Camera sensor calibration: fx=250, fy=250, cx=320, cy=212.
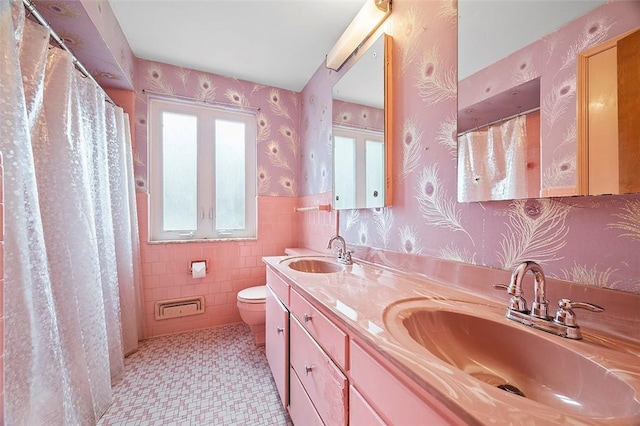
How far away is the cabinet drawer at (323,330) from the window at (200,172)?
1574mm

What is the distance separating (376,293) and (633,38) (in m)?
0.94

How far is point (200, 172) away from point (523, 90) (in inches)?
91.6

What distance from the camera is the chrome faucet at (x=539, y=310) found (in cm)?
58

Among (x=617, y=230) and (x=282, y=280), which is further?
(x=282, y=280)

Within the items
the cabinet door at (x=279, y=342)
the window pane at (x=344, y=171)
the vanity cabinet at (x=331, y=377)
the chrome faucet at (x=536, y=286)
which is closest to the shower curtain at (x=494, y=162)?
the chrome faucet at (x=536, y=286)

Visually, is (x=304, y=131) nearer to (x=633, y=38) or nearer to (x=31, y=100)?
(x=31, y=100)

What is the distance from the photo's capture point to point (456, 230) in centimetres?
99

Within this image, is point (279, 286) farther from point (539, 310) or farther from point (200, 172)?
point (200, 172)

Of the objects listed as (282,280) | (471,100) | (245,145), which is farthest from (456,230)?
(245,145)

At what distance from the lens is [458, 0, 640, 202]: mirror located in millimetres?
678

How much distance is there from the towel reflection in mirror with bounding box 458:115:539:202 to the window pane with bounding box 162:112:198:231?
2180 millimetres

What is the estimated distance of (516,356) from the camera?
2.09 ft

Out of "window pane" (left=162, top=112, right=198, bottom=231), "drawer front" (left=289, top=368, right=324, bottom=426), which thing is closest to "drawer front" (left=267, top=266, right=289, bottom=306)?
"drawer front" (left=289, top=368, right=324, bottom=426)

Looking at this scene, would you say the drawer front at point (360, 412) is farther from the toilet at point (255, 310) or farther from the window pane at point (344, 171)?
the toilet at point (255, 310)
